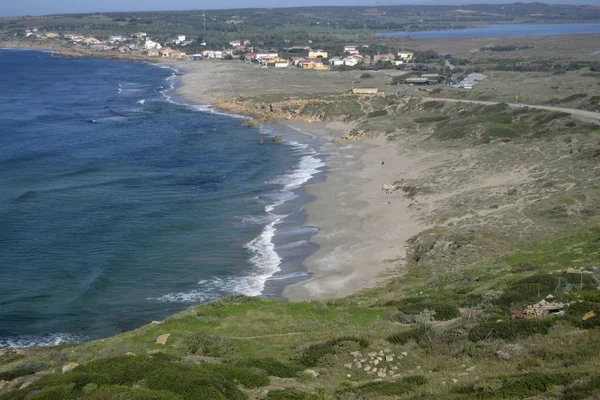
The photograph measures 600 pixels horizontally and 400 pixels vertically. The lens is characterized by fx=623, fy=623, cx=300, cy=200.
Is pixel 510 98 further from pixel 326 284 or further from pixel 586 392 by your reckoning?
pixel 586 392

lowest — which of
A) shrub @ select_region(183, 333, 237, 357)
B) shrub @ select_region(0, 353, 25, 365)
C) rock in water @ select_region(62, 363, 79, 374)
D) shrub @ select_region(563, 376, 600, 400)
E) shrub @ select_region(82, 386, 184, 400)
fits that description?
shrub @ select_region(0, 353, 25, 365)

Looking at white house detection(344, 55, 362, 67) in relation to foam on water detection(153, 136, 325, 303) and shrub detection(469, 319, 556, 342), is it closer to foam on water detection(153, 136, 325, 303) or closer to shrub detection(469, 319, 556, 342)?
foam on water detection(153, 136, 325, 303)

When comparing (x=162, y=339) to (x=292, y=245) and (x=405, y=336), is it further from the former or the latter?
(x=292, y=245)

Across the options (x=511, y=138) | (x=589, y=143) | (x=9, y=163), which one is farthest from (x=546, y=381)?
(x=9, y=163)

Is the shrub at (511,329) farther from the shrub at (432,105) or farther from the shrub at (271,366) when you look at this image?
the shrub at (432,105)

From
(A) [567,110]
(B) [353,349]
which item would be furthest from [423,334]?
(A) [567,110]

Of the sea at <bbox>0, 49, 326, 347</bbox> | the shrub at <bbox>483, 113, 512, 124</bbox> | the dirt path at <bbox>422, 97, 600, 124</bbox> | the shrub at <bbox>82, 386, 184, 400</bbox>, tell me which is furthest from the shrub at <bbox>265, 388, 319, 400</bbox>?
the shrub at <bbox>483, 113, 512, 124</bbox>
